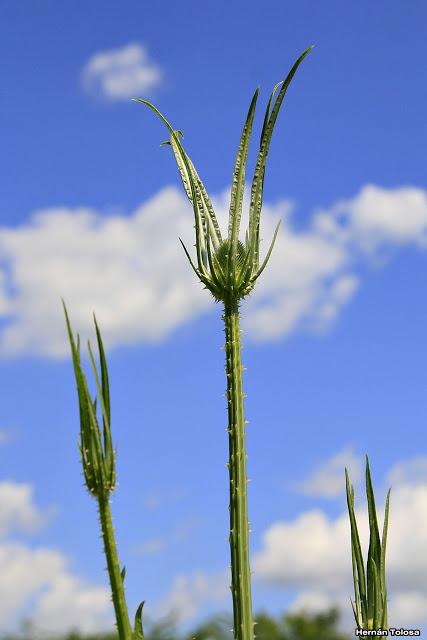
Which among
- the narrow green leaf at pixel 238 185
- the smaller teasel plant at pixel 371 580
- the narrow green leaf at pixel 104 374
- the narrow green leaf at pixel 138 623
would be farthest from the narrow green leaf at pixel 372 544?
the narrow green leaf at pixel 104 374

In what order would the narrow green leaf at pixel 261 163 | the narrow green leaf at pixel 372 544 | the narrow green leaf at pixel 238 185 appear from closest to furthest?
1. the narrow green leaf at pixel 238 185
2. the narrow green leaf at pixel 372 544
3. the narrow green leaf at pixel 261 163

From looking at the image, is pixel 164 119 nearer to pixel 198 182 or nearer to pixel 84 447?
pixel 198 182

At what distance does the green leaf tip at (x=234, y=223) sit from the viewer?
669 cm

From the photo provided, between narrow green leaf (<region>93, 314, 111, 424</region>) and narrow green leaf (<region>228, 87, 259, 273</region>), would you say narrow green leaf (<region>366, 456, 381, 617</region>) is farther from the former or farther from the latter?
narrow green leaf (<region>93, 314, 111, 424</region>)

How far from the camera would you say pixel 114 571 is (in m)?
4.92

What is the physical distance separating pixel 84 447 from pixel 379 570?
10.1ft

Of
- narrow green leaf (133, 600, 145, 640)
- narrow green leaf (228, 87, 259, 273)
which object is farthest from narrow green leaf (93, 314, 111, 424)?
narrow green leaf (228, 87, 259, 273)

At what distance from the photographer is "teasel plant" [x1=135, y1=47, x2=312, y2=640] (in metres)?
Answer: 6.13

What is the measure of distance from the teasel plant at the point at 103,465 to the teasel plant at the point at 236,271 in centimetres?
123

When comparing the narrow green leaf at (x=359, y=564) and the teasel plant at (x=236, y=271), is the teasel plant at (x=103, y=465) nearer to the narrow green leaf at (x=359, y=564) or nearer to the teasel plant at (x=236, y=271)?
the teasel plant at (x=236, y=271)

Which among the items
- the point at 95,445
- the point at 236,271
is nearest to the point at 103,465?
the point at 95,445

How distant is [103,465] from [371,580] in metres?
2.95

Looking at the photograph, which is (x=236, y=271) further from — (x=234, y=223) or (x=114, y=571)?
(x=114, y=571)

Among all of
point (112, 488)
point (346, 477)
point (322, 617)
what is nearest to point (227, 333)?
point (346, 477)
